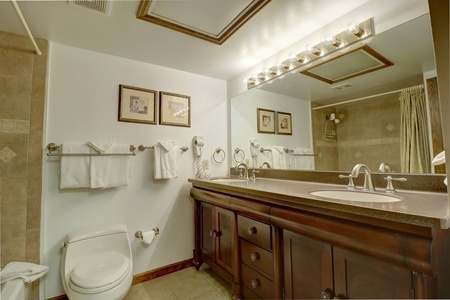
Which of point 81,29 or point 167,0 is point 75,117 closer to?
point 81,29

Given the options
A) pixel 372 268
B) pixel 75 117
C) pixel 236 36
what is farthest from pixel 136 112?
pixel 372 268

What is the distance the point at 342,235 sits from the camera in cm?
90

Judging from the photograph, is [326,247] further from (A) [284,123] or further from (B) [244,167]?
(B) [244,167]

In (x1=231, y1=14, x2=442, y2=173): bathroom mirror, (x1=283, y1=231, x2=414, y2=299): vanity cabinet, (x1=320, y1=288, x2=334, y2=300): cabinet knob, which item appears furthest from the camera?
(x1=231, y1=14, x2=442, y2=173): bathroom mirror

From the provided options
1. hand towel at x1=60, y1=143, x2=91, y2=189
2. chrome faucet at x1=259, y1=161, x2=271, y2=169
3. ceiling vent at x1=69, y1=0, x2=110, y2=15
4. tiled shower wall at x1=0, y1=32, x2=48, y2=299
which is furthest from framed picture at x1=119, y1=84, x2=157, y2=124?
chrome faucet at x1=259, y1=161, x2=271, y2=169

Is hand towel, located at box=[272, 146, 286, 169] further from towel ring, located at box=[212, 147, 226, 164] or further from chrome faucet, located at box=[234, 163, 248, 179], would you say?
towel ring, located at box=[212, 147, 226, 164]

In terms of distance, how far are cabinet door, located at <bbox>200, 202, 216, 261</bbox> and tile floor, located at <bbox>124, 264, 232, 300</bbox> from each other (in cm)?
22

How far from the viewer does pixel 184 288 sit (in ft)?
6.02

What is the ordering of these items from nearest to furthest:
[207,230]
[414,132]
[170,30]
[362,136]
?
[414,132] < [362,136] < [170,30] < [207,230]

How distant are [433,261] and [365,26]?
1375 mm

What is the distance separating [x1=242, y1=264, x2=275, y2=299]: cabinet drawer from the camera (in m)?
1.30

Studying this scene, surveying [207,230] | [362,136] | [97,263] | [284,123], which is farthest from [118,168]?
[362,136]

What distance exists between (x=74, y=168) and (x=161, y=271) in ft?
4.15

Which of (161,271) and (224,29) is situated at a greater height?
(224,29)
